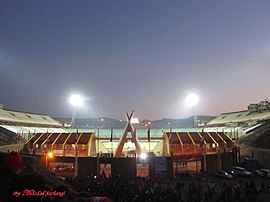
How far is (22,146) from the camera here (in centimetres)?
4503

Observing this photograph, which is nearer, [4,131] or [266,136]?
[266,136]

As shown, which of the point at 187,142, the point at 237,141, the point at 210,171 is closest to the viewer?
the point at 210,171

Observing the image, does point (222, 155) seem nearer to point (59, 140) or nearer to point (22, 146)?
point (59, 140)

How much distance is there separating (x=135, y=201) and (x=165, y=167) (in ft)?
60.1

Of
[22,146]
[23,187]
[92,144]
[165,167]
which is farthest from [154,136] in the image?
[23,187]

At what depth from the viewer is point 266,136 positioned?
4306cm

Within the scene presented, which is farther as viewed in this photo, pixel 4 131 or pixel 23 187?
pixel 4 131

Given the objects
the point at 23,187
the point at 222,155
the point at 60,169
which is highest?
the point at 23,187

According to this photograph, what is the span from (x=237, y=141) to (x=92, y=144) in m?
31.5

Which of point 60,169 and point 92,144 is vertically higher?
point 92,144

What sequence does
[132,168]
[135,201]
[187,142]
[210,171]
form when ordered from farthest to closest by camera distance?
1. [187,142]
2. [210,171]
3. [132,168]
4. [135,201]

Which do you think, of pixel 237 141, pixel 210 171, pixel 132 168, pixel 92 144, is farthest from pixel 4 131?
pixel 237 141

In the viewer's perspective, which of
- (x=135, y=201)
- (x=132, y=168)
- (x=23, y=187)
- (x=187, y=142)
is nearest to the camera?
(x=23, y=187)

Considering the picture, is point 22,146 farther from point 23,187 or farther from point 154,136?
point 23,187
